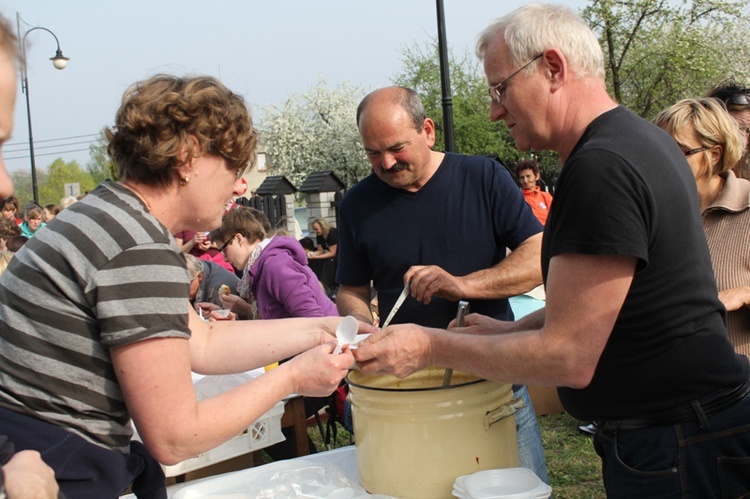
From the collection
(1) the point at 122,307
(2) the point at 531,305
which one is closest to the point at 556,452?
(2) the point at 531,305

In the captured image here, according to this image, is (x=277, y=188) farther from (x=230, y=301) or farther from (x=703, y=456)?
(x=703, y=456)

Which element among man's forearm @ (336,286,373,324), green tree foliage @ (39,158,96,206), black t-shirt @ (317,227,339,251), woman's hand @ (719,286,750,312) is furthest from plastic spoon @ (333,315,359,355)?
green tree foliage @ (39,158,96,206)

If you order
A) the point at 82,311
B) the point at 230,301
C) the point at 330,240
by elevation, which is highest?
Answer: the point at 82,311

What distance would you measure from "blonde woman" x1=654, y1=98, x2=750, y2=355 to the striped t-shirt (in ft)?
7.12

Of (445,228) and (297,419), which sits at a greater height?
(445,228)

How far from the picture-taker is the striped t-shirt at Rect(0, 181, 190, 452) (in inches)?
53.1

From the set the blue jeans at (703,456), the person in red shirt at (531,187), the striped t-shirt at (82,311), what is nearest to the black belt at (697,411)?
the blue jeans at (703,456)

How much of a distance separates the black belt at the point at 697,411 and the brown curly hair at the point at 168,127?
114cm

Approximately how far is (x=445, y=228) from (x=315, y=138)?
27706mm

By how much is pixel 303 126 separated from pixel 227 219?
1017 inches

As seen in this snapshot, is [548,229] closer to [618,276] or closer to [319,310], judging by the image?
[618,276]

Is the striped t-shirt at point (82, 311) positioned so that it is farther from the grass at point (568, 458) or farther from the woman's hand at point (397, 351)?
the grass at point (568, 458)

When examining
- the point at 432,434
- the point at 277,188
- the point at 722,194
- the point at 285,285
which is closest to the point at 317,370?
the point at 432,434

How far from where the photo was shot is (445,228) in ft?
9.09
